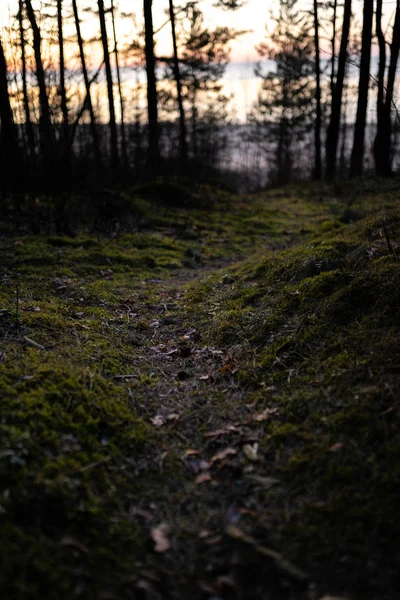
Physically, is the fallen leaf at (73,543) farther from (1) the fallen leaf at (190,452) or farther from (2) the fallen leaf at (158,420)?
(2) the fallen leaf at (158,420)

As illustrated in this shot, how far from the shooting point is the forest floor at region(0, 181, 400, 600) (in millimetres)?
2152

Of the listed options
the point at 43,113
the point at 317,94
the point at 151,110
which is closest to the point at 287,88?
the point at 317,94

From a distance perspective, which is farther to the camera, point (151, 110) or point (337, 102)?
point (337, 102)

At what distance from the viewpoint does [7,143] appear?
9180 mm

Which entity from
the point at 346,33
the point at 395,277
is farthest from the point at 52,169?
the point at 346,33

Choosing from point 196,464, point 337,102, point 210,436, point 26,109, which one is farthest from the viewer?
point 337,102

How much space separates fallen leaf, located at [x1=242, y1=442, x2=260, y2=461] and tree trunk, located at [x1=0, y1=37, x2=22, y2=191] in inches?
331

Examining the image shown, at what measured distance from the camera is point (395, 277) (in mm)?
3980

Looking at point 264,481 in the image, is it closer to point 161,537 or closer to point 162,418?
point 161,537

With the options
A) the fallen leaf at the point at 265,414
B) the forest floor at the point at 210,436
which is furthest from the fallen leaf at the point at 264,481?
the fallen leaf at the point at 265,414

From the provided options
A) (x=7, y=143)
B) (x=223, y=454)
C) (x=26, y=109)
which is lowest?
(x=223, y=454)

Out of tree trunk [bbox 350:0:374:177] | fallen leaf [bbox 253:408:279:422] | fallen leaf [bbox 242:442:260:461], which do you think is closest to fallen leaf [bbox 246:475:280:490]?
fallen leaf [bbox 242:442:260:461]

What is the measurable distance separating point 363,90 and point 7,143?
1277cm

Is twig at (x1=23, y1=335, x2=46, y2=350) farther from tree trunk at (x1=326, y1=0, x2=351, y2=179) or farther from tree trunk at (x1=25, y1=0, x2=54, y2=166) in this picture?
tree trunk at (x1=326, y1=0, x2=351, y2=179)
